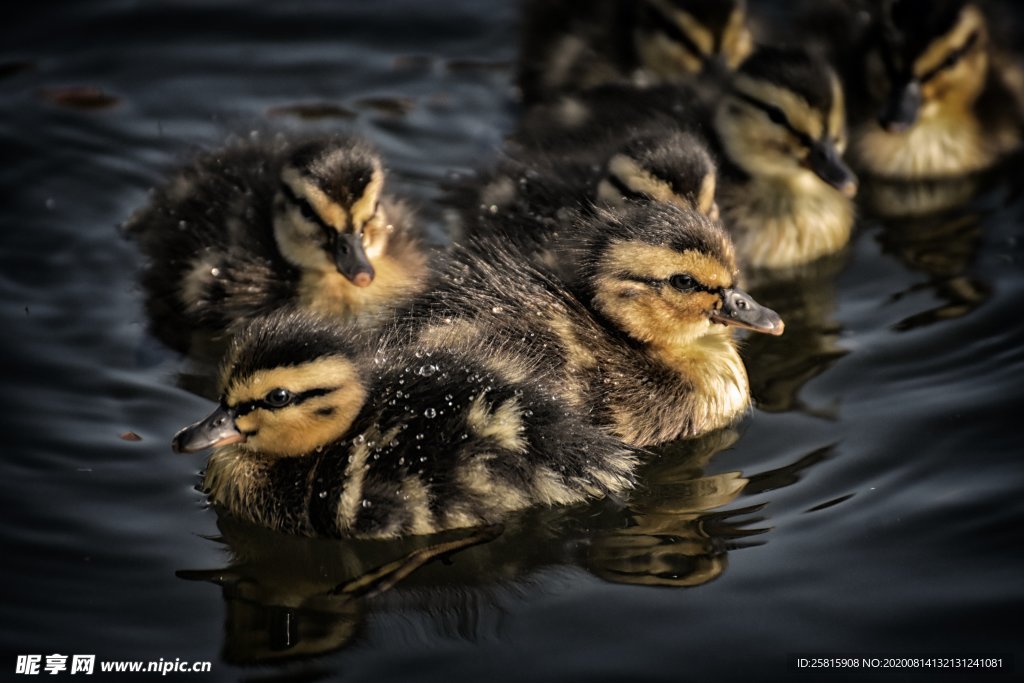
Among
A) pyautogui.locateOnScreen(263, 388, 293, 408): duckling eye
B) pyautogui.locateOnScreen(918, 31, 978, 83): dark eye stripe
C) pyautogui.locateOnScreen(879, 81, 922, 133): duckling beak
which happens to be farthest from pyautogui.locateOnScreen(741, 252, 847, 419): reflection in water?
pyautogui.locateOnScreen(263, 388, 293, 408): duckling eye

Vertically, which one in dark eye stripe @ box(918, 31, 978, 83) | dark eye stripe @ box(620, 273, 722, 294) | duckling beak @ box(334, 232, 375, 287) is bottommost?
dark eye stripe @ box(620, 273, 722, 294)

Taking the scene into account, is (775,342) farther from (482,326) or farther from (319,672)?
(319,672)

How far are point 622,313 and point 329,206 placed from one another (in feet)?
2.76

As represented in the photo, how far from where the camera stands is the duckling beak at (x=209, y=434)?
353 cm

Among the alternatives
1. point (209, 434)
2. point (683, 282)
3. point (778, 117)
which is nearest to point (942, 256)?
point (778, 117)

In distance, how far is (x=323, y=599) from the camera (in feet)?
11.2

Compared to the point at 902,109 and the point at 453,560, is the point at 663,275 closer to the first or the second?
the point at 453,560

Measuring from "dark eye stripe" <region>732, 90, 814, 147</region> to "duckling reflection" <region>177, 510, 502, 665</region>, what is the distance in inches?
71.7

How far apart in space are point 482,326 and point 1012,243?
6.89 feet

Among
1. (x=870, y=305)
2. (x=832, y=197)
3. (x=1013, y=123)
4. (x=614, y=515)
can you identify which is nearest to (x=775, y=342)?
(x=870, y=305)

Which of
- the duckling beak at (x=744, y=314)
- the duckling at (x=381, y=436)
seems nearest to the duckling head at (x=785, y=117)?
the duckling beak at (x=744, y=314)

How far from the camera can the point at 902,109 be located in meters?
5.31

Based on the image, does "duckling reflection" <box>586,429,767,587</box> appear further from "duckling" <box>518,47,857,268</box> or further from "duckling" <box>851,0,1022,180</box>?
"duckling" <box>851,0,1022,180</box>

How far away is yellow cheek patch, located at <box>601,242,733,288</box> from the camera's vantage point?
381 centimetres
